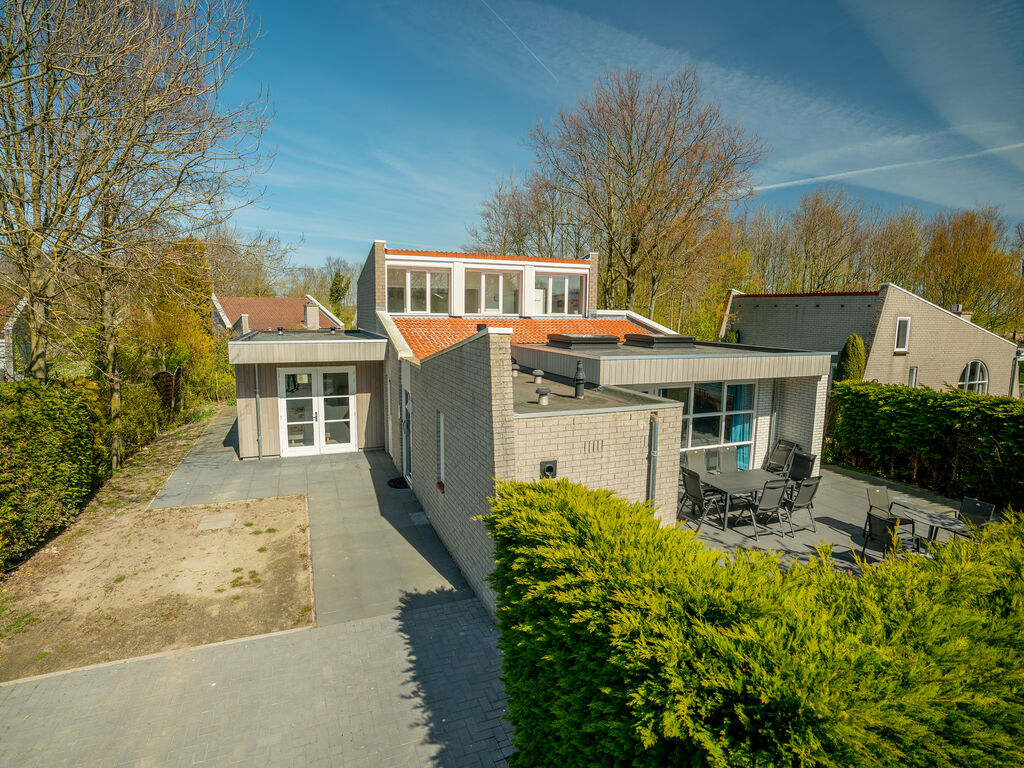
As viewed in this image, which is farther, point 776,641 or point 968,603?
point 968,603

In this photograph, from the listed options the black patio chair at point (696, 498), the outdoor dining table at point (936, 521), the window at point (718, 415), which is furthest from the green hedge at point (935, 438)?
the black patio chair at point (696, 498)

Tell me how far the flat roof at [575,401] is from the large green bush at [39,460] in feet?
24.3

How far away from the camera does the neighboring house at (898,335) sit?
57.6 feet

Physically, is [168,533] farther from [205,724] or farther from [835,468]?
[835,468]

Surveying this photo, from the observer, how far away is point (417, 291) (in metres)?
15.9

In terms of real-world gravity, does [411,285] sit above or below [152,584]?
above

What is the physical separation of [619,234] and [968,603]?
2324 cm

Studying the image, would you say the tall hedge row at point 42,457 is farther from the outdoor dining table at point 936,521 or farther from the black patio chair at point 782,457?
the black patio chair at point 782,457

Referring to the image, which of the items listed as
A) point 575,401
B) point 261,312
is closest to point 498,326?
point 575,401

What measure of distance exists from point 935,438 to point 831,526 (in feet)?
14.2

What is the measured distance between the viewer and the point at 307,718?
5000 millimetres

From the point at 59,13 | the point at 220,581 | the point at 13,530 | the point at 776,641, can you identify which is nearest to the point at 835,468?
the point at 776,641

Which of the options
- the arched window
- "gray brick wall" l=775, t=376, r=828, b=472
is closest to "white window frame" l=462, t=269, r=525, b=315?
"gray brick wall" l=775, t=376, r=828, b=472

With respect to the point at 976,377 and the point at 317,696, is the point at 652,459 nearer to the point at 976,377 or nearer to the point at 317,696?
the point at 317,696
